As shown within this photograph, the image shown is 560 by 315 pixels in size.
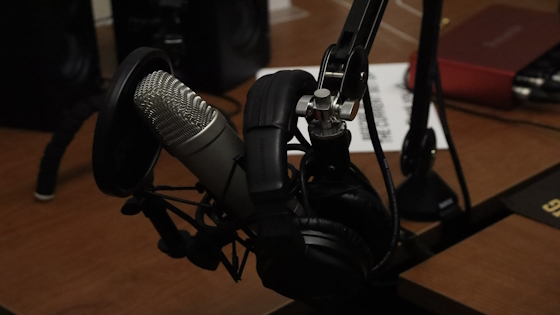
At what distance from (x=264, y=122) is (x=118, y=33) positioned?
67cm

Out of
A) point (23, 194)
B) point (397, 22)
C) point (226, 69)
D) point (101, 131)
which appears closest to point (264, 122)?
point (101, 131)

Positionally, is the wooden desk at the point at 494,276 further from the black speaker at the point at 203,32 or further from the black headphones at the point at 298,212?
the black speaker at the point at 203,32

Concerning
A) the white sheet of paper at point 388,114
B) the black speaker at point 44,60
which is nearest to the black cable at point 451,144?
the white sheet of paper at point 388,114

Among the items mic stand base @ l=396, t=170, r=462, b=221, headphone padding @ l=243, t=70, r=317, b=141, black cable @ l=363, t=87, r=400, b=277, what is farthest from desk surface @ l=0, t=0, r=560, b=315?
headphone padding @ l=243, t=70, r=317, b=141

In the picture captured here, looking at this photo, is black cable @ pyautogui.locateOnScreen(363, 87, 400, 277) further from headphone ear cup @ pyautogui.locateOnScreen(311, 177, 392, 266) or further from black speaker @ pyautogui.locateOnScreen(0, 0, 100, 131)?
black speaker @ pyautogui.locateOnScreen(0, 0, 100, 131)

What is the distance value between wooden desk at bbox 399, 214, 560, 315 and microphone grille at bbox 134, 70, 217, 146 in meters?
0.31

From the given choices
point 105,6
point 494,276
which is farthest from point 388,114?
point 105,6

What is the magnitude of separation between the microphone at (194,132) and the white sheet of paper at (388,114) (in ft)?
1.21

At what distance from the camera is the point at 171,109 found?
42cm

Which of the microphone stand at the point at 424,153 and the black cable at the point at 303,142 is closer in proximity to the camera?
the black cable at the point at 303,142

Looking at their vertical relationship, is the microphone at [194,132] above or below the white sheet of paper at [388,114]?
above

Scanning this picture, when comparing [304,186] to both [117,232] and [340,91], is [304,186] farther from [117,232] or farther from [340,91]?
[117,232]

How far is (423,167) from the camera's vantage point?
719 millimetres

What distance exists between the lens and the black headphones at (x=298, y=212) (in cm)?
38
